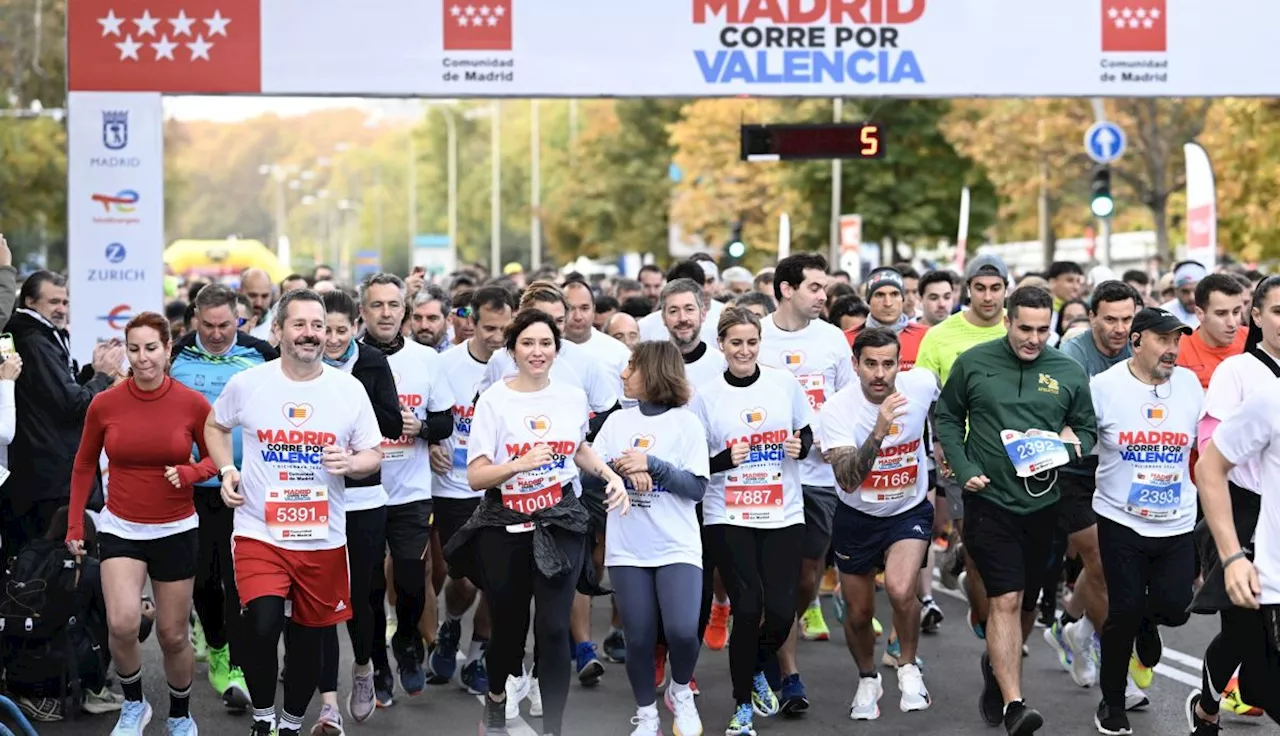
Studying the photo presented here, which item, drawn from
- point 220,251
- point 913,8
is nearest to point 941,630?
point 913,8

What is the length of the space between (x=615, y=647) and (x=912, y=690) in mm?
→ 2259

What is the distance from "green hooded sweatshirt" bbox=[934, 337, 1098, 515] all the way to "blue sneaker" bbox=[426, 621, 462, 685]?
2968 millimetres

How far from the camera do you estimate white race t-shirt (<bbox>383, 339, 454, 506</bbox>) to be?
9078mm

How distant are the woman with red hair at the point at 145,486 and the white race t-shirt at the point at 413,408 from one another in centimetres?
Result: 124

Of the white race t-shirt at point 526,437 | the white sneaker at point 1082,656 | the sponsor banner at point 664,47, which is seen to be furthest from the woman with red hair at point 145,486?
the sponsor banner at point 664,47

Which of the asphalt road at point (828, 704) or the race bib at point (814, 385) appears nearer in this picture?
the asphalt road at point (828, 704)

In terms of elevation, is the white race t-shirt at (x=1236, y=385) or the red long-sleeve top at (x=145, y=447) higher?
the white race t-shirt at (x=1236, y=385)

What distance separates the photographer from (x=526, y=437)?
7.73m

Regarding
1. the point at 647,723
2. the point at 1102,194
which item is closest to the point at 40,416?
the point at 647,723

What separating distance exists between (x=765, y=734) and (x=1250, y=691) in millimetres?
2641

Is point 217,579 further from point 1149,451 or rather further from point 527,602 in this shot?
point 1149,451

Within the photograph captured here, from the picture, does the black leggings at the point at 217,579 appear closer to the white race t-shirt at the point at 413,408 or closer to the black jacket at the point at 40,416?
the black jacket at the point at 40,416

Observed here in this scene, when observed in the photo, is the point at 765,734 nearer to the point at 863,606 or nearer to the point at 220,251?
the point at 863,606

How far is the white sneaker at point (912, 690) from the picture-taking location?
865 cm
